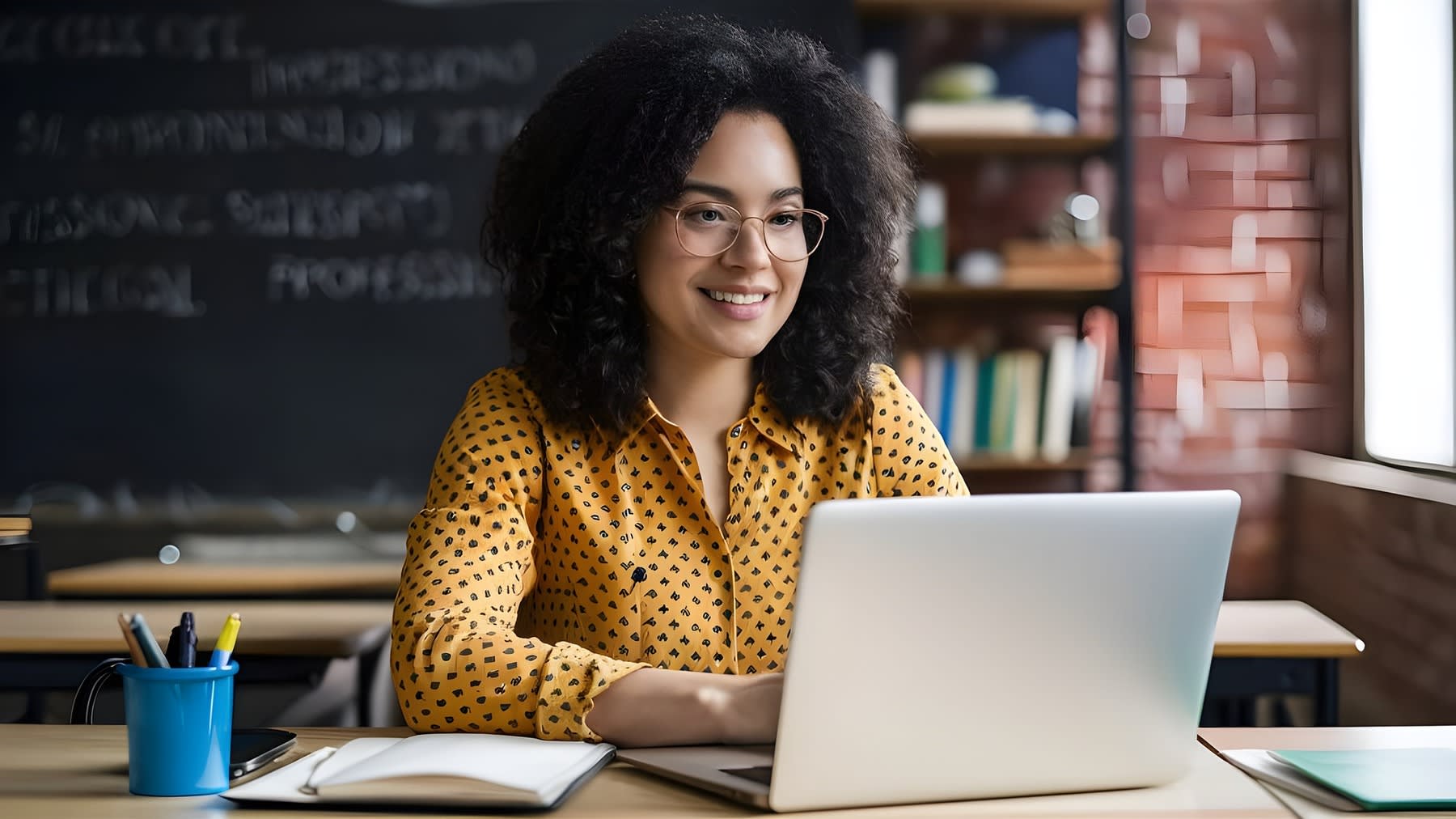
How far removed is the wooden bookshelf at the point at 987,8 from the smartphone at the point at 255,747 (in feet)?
8.29

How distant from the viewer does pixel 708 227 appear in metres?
1.42

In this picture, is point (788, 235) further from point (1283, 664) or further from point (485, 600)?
point (1283, 664)

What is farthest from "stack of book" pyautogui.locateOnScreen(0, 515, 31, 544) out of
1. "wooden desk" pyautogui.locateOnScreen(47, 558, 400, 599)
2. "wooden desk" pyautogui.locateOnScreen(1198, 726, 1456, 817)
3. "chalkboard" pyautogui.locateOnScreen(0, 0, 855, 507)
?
"wooden desk" pyautogui.locateOnScreen(1198, 726, 1456, 817)

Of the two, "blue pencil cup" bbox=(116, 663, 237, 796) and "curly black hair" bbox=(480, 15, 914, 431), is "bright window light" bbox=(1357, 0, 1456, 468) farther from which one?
"blue pencil cup" bbox=(116, 663, 237, 796)

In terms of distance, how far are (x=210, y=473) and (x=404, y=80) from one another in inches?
45.1

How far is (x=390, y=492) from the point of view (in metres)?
3.30

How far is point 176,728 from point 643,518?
58 centimetres

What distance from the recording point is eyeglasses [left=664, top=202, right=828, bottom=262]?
1.41 metres

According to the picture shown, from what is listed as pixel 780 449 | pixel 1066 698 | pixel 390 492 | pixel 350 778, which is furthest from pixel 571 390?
pixel 390 492

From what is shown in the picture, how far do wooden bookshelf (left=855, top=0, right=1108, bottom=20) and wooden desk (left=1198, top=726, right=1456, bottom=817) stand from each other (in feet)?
7.70

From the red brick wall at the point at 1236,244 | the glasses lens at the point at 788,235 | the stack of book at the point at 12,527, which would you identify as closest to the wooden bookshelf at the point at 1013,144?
the red brick wall at the point at 1236,244

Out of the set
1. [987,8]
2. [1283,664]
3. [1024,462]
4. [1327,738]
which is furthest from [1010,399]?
[1327,738]

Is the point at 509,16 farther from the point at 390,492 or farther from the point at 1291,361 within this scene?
the point at 1291,361

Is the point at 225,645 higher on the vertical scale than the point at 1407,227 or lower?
lower
